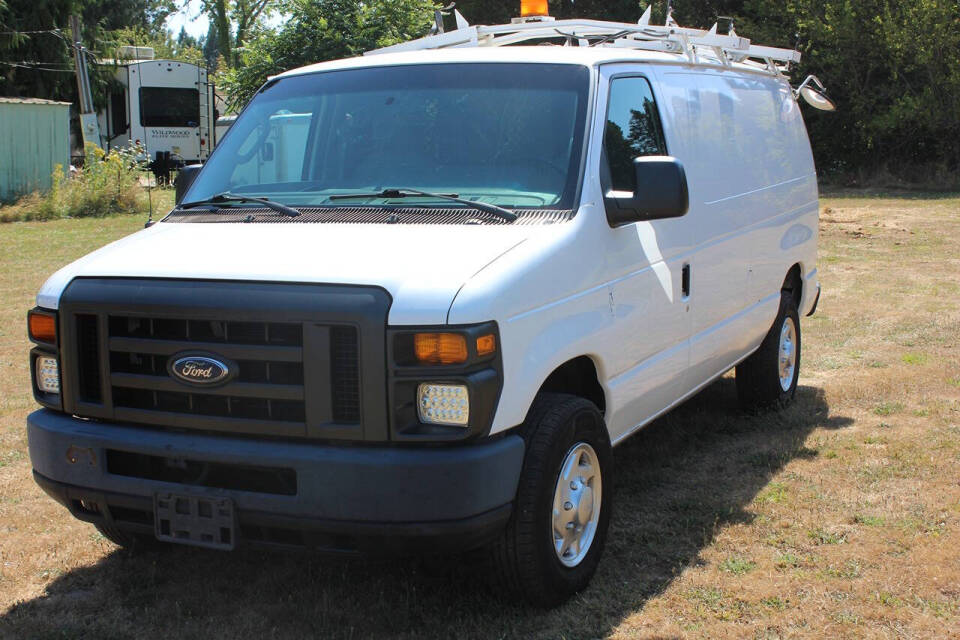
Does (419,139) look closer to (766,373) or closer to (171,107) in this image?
(766,373)

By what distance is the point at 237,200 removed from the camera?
15.3ft

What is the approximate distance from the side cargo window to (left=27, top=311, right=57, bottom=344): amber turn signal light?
7.62ft

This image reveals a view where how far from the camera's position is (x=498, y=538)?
3855 mm

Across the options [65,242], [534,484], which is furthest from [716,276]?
[65,242]

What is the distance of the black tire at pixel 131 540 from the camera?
4.66 meters

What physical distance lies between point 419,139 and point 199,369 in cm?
151

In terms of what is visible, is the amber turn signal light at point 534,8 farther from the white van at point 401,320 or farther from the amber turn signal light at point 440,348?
the amber turn signal light at point 440,348

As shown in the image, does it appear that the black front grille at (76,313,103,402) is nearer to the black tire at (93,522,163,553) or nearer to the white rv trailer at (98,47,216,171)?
the black tire at (93,522,163,553)

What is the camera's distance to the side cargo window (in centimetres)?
471

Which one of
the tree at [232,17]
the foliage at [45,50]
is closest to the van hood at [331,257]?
the foliage at [45,50]

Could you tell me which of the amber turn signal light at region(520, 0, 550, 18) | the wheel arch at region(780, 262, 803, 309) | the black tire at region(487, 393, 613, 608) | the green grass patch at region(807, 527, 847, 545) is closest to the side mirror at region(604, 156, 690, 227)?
the black tire at region(487, 393, 613, 608)

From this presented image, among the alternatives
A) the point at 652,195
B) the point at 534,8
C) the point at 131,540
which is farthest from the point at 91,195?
the point at 652,195

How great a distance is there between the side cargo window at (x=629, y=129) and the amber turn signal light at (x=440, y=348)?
1457 mm

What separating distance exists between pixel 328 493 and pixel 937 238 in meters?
15.7
